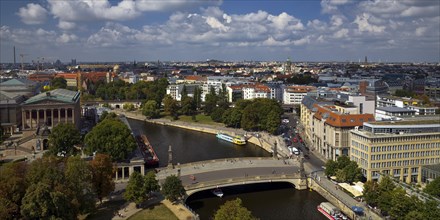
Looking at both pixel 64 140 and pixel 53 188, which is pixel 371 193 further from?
pixel 64 140

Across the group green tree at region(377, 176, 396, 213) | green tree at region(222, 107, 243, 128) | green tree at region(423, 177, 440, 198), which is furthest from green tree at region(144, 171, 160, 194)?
green tree at region(222, 107, 243, 128)

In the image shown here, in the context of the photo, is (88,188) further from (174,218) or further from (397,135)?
(397,135)

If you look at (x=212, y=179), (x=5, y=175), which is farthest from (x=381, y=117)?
(x=5, y=175)

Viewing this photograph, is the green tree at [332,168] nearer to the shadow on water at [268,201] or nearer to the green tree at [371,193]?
the shadow on water at [268,201]

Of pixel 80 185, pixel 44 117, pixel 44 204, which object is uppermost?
pixel 44 117

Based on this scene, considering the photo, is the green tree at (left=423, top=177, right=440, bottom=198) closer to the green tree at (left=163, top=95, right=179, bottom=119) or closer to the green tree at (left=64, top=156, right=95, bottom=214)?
the green tree at (left=64, top=156, right=95, bottom=214)

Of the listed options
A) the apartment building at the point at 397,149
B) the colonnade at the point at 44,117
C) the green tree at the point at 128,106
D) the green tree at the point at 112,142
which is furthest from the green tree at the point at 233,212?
the green tree at the point at 128,106

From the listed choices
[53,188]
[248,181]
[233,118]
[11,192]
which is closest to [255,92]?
[233,118]

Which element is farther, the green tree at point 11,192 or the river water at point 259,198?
the river water at point 259,198
